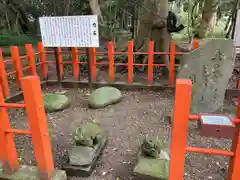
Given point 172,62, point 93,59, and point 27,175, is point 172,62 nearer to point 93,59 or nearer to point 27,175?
point 93,59

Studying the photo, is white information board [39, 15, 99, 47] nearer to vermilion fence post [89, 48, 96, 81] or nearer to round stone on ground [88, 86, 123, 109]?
vermilion fence post [89, 48, 96, 81]

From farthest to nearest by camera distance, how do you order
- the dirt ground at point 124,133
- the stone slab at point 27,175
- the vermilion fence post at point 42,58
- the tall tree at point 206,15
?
the tall tree at point 206,15, the vermilion fence post at point 42,58, the dirt ground at point 124,133, the stone slab at point 27,175

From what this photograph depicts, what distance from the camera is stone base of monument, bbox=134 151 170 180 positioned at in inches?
85.9

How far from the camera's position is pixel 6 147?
2055mm

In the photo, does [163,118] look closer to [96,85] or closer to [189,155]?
[189,155]

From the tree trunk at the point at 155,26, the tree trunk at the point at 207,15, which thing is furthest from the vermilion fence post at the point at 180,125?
the tree trunk at the point at 207,15

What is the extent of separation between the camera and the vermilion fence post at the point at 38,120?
178cm

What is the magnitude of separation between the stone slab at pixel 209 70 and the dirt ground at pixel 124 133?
18.5 inches

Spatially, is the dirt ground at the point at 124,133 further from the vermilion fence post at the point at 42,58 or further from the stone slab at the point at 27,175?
the vermilion fence post at the point at 42,58

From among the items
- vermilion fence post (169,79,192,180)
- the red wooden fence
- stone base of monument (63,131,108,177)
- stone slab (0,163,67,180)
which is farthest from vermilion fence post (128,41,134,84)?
vermilion fence post (169,79,192,180)

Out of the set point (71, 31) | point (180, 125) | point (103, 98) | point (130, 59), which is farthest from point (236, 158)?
point (71, 31)

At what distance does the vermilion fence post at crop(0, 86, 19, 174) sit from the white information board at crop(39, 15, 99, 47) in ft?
9.26

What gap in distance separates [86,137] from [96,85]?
2.82 metres

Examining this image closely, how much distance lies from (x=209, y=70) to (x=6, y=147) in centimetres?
285
